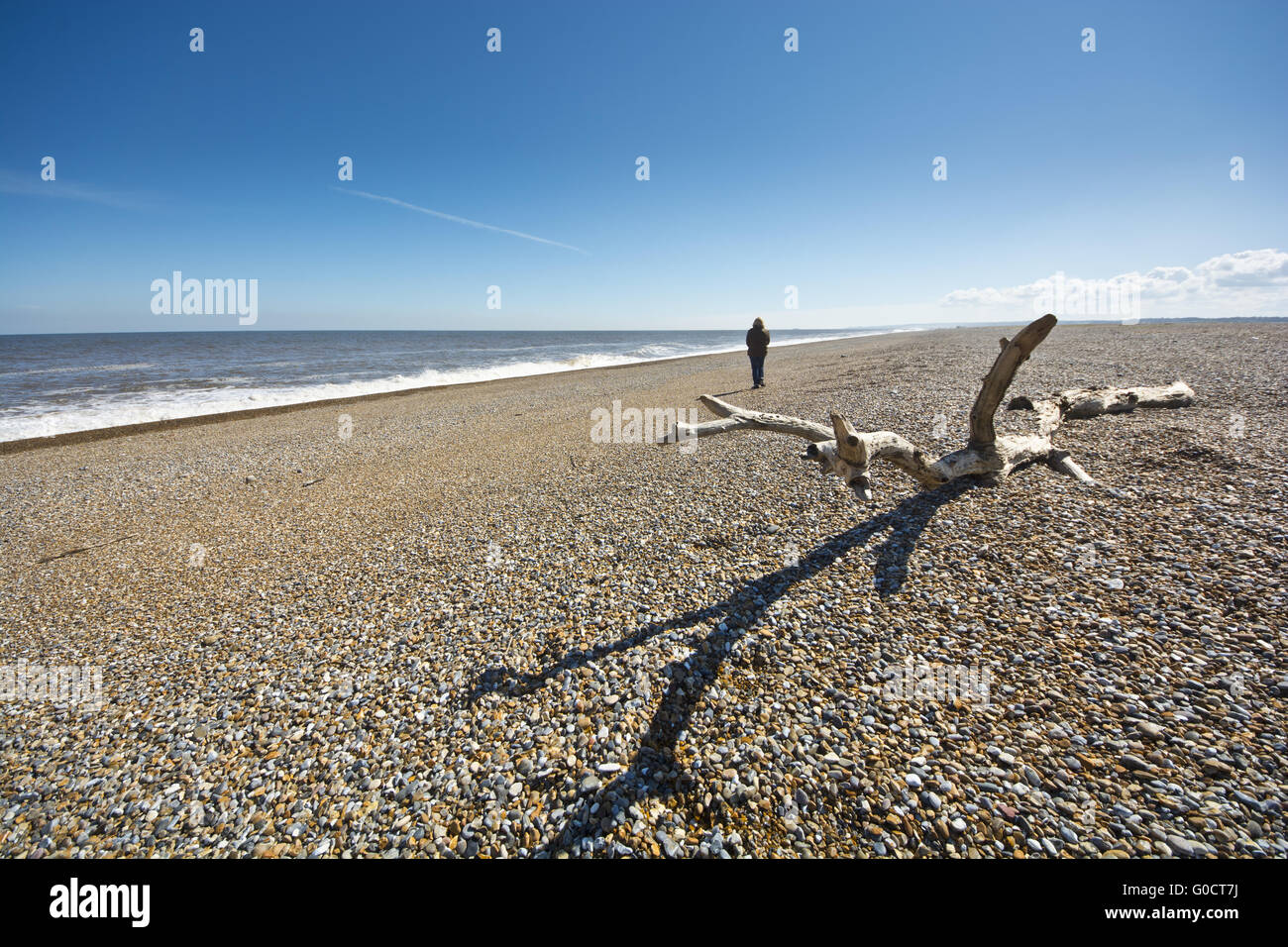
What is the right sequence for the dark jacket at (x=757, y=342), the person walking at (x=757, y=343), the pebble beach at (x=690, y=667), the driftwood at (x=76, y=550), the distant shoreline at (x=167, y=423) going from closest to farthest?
the pebble beach at (x=690, y=667) < the driftwood at (x=76, y=550) < the distant shoreline at (x=167, y=423) < the person walking at (x=757, y=343) < the dark jacket at (x=757, y=342)

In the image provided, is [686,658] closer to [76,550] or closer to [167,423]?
[76,550]

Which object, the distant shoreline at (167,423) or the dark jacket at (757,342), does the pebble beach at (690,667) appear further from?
the dark jacket at (757,342)

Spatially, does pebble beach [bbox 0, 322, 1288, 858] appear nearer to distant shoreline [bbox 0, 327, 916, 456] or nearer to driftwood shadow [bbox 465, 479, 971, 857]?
driftwood shadow [bbox 465, 479, 971, 857]

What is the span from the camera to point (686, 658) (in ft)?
16.3

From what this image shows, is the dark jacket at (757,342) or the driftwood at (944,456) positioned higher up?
the dark jacket at (757,342)

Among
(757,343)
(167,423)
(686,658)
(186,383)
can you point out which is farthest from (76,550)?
(186,383)

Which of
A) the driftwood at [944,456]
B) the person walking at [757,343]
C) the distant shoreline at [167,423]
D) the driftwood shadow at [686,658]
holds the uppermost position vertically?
the person walking at [757,343]

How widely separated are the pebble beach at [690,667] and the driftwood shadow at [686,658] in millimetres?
33

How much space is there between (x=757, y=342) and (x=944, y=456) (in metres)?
14.2

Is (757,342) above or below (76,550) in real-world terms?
above

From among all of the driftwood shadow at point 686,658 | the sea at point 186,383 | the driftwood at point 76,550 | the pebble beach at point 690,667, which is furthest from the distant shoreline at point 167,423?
the driftwood shadow at point 686,658

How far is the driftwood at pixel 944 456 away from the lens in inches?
200
